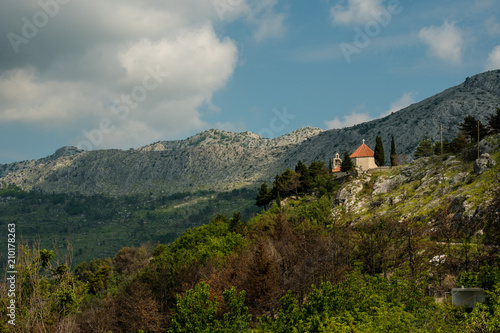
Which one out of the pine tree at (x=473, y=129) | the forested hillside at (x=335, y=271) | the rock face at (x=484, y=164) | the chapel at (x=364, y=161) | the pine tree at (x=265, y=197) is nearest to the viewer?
the forested hillside at (x=335, y=271)

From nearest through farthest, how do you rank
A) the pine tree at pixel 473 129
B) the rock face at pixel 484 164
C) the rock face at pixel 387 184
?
the rock face at pixel 484 164, the rock face at pixel 387 184, the pine tree at pixel 473 129

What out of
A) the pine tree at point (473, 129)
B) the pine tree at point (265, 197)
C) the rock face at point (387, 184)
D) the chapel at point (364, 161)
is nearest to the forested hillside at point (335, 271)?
the rock face at point (387, 184)

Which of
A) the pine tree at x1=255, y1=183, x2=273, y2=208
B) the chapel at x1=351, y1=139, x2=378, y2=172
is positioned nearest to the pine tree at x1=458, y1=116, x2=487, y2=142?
the chapel at x1=351, y1=139, x2=378, y2=172

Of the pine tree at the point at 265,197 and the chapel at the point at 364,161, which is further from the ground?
the chapel at the point at 364,161

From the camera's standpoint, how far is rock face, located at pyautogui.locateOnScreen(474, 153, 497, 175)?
56572 millimetres

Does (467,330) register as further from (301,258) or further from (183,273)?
(183,273)

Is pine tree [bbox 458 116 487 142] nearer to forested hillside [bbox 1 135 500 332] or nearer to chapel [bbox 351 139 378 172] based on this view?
forested hillside [bbox 1 135 500 332]

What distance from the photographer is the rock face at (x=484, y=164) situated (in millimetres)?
56572

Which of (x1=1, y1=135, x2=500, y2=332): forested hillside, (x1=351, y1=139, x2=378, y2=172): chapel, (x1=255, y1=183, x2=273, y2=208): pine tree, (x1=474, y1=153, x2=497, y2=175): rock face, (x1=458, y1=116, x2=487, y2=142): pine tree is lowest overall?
(x1=1, y1=135, x2=500, y2=332): forested hillside

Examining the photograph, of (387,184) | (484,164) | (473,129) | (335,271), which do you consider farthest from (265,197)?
(335,271)

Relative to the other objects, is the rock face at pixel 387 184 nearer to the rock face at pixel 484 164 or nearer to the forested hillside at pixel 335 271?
the forested hillside at pixel 335 271

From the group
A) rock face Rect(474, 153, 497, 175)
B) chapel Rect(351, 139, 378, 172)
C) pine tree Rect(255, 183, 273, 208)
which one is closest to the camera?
rock face Rect(474, 153, 497, 175)

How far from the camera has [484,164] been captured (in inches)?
2256

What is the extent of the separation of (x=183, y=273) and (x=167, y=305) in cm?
487
